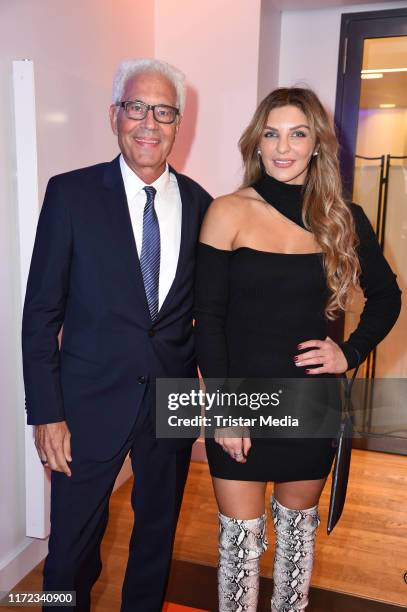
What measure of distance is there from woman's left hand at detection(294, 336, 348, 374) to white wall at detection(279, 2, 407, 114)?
2.28m

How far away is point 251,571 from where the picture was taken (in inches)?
65.4

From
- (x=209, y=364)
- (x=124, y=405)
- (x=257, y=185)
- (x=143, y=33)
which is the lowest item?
(x=124, y=405)

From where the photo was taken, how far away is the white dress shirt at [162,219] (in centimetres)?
163

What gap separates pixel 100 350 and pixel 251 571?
799 millimetres

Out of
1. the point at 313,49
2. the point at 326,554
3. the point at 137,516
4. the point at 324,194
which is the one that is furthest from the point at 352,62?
the point at 137,516

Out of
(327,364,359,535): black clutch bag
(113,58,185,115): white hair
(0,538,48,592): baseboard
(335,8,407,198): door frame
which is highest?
(335,8,407,198): door frame

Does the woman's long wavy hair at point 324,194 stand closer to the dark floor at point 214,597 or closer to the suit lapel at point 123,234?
the suit lapel at point 123,234

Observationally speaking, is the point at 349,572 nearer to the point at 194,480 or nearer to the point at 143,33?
the point at 194,480

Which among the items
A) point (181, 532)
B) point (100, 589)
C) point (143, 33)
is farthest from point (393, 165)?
point (100, 589)

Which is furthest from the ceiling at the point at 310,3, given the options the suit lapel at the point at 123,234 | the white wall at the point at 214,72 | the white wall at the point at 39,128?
the suit lapel at the point at 123,234

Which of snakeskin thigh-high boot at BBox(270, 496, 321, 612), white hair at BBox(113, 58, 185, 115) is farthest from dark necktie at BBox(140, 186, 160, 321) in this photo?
snakeskin thigh-high boot at BBox(270, 496, 321, 612)

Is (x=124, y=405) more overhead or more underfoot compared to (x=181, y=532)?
more overhead

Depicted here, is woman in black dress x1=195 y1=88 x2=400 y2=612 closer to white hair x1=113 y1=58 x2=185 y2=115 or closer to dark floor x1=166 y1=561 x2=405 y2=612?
white hair x1=113 y1=58 x2=185 y2=115

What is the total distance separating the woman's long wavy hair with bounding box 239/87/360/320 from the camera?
1590 mm
